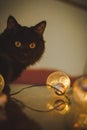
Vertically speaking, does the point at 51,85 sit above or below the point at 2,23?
below

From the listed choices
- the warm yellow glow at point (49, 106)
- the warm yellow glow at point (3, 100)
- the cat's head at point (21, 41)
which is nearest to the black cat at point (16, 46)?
the cat's head at point (21, 41)

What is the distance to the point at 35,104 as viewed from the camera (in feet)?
3.47

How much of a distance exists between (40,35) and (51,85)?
25 centimetres

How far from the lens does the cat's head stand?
47.1 inches

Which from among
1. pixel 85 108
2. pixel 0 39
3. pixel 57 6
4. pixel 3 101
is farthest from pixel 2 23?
pixel 85 108

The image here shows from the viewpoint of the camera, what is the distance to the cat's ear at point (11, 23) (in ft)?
3.96

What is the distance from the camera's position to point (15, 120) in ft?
2.85

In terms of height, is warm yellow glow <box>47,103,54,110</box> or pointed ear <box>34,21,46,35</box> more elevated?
pointed ear <box>34,21,46,35</box>

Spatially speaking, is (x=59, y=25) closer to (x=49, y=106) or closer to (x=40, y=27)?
(x=40, y=27)

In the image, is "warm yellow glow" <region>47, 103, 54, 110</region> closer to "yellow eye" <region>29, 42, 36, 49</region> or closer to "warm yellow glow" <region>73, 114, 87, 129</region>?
"warm yellow glow" <region>73, 114, 87, 129</region>

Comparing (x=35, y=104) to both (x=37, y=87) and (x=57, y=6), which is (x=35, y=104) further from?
(x=57, y=6)

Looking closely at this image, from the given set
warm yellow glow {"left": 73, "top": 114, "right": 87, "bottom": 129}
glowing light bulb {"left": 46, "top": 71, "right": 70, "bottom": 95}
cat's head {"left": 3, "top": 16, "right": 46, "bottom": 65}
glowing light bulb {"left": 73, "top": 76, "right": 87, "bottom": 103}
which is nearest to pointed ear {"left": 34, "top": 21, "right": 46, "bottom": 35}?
cat's head {"left": 3, "top": 16, "right": 46, "bottom": 65}

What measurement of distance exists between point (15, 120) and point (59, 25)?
60cm

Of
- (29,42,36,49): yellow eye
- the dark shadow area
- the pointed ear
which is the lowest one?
the dark shadow area
